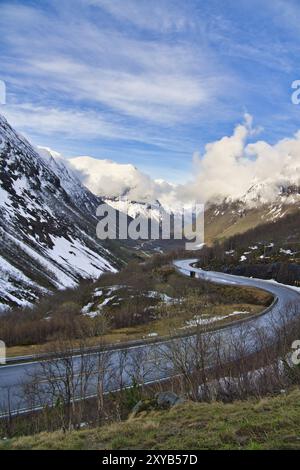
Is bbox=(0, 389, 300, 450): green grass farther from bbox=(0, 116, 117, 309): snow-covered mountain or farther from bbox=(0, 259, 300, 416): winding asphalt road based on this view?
bbox=(0, 116, 117, 309): snow-covered mountain

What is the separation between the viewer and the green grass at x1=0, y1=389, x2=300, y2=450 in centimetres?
1242

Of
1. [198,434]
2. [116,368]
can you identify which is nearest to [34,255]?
[116,368]

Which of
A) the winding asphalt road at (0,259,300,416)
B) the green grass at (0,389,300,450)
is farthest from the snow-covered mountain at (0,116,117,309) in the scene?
the green grass at (0,389,300,450)

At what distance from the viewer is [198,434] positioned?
13.5 m

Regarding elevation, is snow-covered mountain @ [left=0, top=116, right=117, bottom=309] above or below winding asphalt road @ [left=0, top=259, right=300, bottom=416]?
above

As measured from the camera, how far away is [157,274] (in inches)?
4564

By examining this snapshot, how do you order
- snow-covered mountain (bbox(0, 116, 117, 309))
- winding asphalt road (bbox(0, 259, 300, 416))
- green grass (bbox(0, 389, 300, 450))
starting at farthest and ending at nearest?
snow-covered mountain (bbox(0, 116, 117, 309)) → winding asphalt road (bbox(0, 259, 300, 416)) → green grass (bbox(0, 389, 300, 450))

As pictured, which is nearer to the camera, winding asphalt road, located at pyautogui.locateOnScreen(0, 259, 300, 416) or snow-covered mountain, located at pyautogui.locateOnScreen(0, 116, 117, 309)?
winding asphalt road, located at pyautogui.locateOnScreen(0, 259, 300, 416)

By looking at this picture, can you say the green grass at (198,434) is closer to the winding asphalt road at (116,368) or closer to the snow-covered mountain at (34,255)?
the winding asphalt road at (116,368)

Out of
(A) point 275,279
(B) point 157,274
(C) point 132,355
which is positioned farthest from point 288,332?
(B) point 157,274

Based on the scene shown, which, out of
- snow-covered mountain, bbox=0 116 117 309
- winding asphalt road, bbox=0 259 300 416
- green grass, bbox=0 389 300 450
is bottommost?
winding asphalt road, bbox=0 259 300 416

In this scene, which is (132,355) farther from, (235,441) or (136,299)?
(136,299)

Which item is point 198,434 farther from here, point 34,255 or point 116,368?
point 34,255

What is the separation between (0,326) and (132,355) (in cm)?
2953
